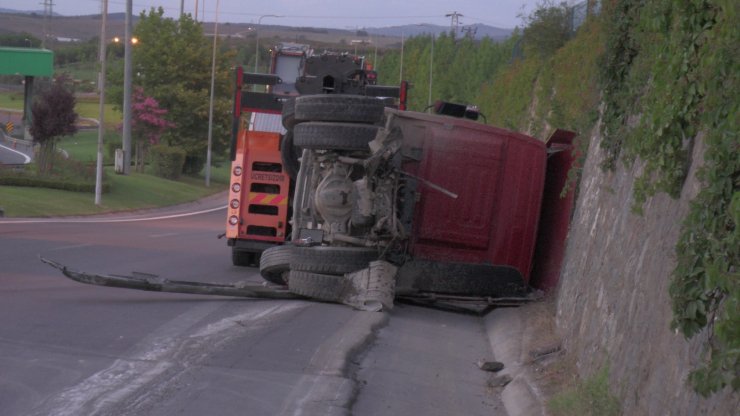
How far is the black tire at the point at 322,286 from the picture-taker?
40.7ft

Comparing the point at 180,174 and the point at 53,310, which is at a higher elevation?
the point at 53,310

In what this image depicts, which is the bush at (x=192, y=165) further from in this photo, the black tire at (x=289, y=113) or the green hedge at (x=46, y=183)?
the black tire at (x=289, y=113)

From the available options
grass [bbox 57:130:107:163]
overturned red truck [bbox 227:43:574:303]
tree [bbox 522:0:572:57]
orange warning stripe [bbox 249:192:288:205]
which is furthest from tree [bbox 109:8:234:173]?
overturned red truck [bbox 227:43:574:303]

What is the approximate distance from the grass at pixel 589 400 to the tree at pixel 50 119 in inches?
1451

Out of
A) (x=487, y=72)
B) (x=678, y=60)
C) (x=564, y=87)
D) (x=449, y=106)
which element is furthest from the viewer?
(x=487, y=72)

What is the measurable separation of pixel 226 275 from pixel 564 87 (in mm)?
9986

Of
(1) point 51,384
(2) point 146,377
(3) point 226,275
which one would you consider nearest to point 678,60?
(2) point 146,377

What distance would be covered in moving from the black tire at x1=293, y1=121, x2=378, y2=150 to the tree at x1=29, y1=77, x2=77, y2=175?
3157 cm

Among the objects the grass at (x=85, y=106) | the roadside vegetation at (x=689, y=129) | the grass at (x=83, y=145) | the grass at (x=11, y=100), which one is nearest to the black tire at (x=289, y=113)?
the roadside vegetation at (x=689, y=129)

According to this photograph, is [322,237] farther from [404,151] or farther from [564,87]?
[564,87]

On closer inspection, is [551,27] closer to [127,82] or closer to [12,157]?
[127,82]

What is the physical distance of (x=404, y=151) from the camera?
13.3 meters

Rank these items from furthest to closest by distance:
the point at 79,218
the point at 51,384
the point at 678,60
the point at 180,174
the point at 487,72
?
the point at 180,174, the point at 487,72, the point at 79,218, the point at 51,384, the point at 678,60

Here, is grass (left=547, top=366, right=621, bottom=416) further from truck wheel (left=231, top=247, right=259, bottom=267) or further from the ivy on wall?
truck wheel (left=231, top=247, right=259, bottom=267)
